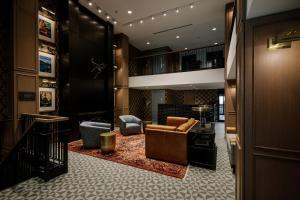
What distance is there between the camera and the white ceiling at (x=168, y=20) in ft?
21.0

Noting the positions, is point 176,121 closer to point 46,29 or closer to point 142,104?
point 46,29

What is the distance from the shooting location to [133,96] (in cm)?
1073

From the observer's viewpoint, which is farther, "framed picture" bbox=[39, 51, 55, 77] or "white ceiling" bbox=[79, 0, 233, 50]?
"white ceiling" bbox=[79, 0, 233, 50]

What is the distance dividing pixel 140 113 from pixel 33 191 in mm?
9057

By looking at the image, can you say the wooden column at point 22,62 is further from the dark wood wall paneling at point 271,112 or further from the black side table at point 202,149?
the dark wood wall paneling at point 271,112

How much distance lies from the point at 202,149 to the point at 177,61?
10.5 meters

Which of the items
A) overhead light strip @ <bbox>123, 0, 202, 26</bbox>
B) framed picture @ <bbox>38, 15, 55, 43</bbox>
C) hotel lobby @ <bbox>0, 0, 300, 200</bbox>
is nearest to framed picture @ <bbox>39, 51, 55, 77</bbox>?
hotel lobby @ <bbox>0, 0, 300, 200</bbox>

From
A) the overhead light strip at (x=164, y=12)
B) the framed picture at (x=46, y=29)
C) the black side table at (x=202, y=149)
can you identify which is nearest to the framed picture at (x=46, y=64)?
the framed picture at (x=46, y=29)

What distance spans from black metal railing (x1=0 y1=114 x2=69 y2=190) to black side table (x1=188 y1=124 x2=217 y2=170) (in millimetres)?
2850

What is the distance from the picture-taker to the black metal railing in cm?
315

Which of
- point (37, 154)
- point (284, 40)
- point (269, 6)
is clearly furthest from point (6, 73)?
point (284, 40)

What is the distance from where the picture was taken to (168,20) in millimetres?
7695

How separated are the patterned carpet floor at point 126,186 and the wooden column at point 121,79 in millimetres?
5581

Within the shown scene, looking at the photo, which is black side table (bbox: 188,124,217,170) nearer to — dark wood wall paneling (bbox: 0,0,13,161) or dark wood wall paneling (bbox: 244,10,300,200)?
dark wood wall paneling (bbox: 244,10,300,200)
